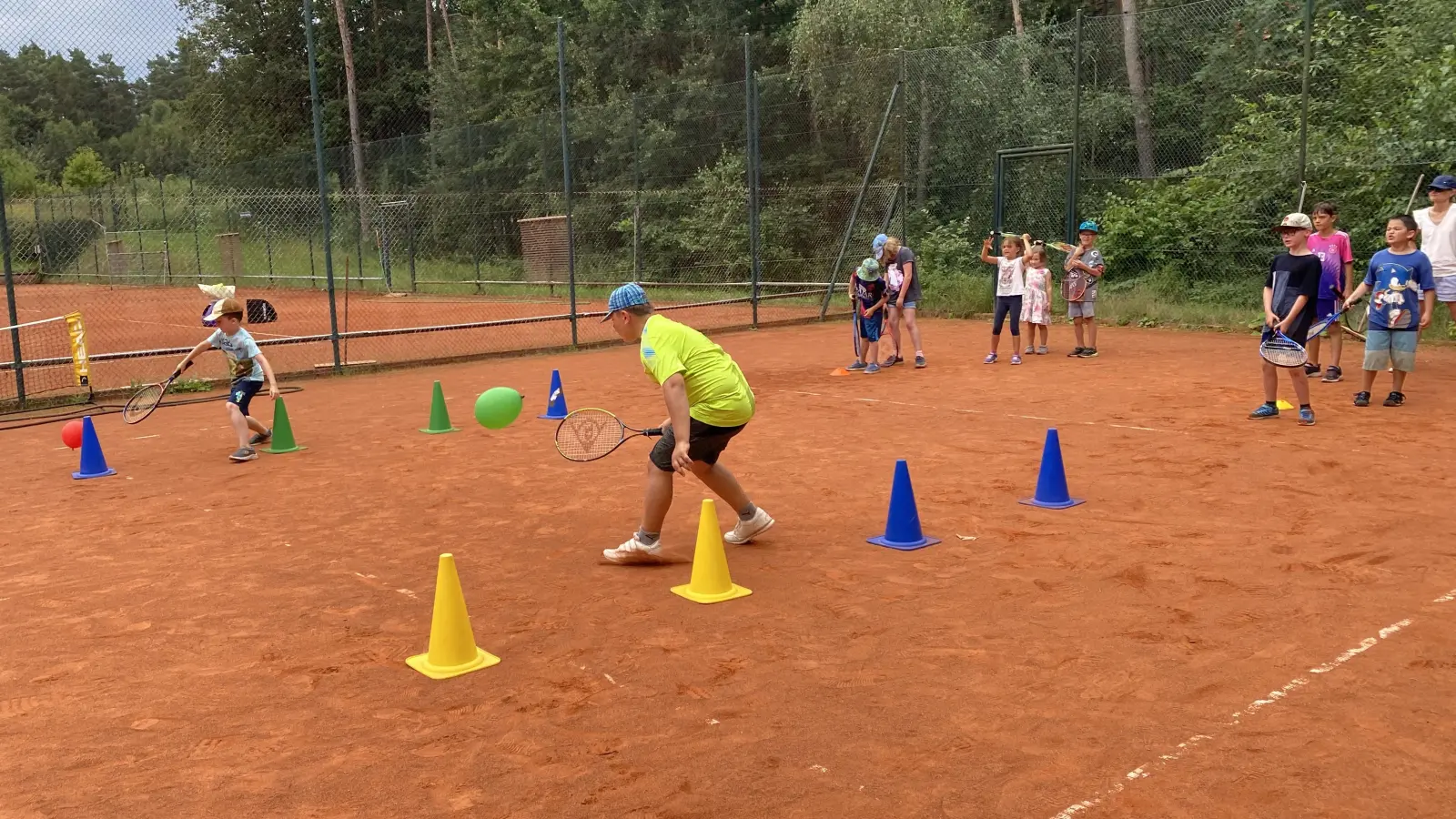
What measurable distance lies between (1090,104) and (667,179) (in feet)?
27.4

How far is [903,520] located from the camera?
5824 millimetres

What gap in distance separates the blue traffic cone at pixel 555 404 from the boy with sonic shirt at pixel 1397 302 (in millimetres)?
6844

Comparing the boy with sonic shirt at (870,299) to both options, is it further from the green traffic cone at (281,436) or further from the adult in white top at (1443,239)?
the green traffic cone at (281,436)

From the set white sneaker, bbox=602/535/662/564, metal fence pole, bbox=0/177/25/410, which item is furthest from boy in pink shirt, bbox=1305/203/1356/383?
metal fence pole, bbox=0/177/25/410

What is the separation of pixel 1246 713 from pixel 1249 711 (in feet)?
0.08

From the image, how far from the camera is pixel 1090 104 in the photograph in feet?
59.4

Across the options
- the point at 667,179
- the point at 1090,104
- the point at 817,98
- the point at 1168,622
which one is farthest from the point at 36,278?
the point at 1168,622

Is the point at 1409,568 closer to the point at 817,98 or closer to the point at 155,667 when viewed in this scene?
the point at 155,667

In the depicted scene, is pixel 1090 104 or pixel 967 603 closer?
pixel 967 603

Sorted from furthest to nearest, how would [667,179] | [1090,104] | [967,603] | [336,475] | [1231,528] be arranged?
[667,179] < [1090,104] < [336,475] < [1231,528] < [967,603]

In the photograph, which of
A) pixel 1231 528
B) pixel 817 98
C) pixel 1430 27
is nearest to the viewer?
pixel 1231 528

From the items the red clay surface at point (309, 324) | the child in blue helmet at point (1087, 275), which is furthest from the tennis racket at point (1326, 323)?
the red clay surface at point (309, 324)

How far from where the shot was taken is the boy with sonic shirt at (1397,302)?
29.7 feet

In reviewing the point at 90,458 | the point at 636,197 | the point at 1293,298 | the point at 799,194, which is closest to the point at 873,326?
the point at 1293,298
